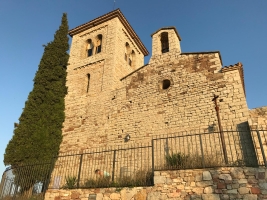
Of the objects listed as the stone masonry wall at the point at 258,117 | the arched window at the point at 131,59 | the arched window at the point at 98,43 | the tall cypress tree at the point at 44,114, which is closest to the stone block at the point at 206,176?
the stone masonry wall at the point at 258,117

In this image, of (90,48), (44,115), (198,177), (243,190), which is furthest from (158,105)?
(90,48)

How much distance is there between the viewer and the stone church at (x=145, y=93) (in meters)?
10.0

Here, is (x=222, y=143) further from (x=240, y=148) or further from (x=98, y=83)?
(x=98, y=83)

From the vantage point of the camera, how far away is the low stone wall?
661 cm

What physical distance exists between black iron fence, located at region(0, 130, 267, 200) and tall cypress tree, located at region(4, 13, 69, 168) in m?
1.00

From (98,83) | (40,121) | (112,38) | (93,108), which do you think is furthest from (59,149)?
(112,38)

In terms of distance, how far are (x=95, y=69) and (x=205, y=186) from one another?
10527 mm

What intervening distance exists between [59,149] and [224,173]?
30.6ft

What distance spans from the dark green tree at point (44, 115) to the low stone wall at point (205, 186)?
5.52 metres

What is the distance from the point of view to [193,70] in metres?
11.3

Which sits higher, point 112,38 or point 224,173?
point 112,38

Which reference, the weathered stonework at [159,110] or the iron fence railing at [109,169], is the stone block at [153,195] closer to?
the weathered stonework at [159,110]

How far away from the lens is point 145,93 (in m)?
12.2

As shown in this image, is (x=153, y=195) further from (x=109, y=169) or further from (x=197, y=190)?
(x=109, y=169)
